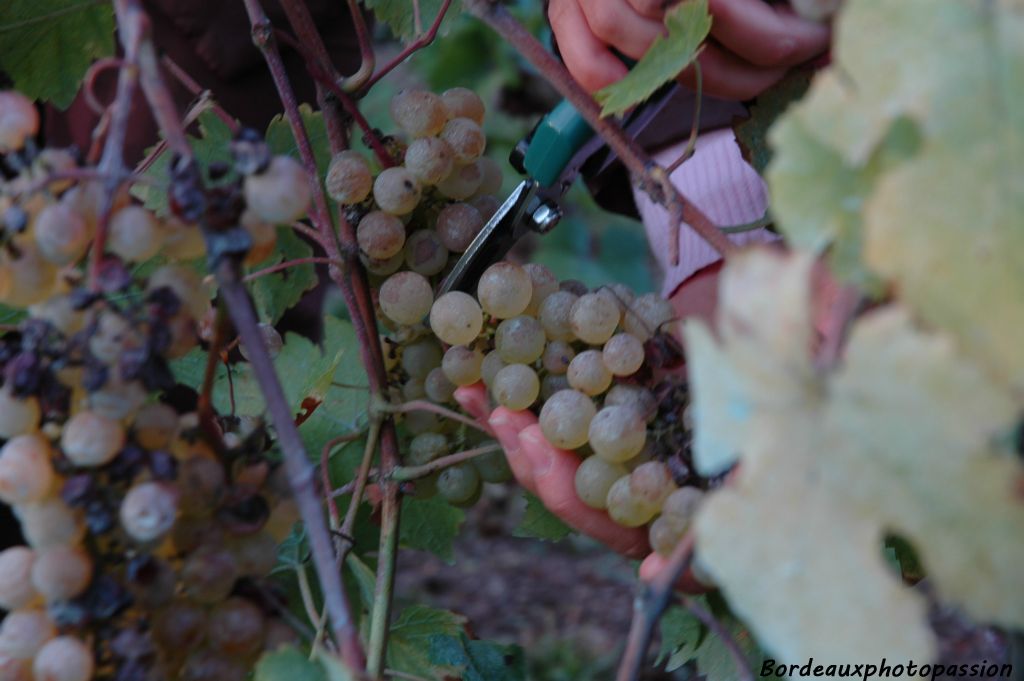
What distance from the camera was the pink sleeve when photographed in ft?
3.47

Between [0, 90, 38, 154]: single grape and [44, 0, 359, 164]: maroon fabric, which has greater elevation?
[0, 90, 38, 154]: single grape

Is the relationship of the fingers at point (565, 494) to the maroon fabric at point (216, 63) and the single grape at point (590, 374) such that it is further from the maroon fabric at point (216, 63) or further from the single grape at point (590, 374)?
the maroon fabric at point (216, 63)

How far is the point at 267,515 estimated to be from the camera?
0.49 metres

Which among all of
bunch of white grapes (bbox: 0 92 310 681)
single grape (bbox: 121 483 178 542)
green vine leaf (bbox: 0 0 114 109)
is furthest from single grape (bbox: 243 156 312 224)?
green vine leaf (bbox: 0 0 114 109)

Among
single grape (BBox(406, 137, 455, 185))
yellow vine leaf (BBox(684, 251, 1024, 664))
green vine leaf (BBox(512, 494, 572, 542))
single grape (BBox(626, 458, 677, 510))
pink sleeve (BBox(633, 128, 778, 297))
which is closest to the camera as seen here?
yellow vine leaf (BBox(684, 251, 1024, 664))

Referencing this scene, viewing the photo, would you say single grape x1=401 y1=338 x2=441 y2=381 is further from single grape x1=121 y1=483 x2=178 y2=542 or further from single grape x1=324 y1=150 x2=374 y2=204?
single grape x1=121 y1=483 x2=178 y2=542

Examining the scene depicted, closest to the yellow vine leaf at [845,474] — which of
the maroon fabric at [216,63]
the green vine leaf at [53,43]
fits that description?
the green vine leaf at [53,43]

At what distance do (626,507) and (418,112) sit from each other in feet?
0.90

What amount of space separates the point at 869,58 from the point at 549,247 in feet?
7.93

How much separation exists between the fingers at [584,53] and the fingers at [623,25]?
0.03 metres

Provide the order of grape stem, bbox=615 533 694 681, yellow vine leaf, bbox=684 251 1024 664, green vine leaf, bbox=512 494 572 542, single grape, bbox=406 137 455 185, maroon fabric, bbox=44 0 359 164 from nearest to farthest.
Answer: yellow vine leaf, bbox=684 251 1024 664, grape stem, bbox=615 533 694 681, single grape, bbox=406 137 455 185, green vine leaf, bbox=512 494 572 542, maroon fabric, bbox=44 0 359 164

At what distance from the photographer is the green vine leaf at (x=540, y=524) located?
778 millimetres

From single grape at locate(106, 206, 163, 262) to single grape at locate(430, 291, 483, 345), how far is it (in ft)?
0.80

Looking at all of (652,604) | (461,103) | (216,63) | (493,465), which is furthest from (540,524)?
(216,63)
